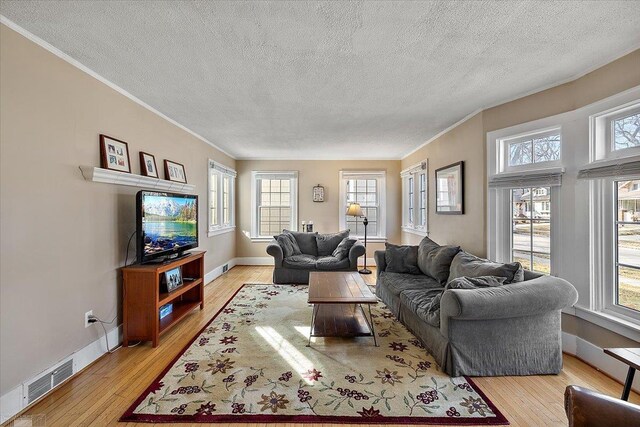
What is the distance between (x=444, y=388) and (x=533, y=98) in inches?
111

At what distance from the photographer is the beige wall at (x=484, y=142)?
85.1 inches

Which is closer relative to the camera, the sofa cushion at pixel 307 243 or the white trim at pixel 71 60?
the white trim at pixel 71 60

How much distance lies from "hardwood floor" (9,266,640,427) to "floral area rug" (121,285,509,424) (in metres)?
0.11

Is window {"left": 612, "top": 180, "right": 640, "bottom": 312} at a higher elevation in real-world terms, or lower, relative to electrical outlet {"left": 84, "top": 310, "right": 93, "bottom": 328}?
higher

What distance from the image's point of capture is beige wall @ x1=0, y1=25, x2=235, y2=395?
173cm

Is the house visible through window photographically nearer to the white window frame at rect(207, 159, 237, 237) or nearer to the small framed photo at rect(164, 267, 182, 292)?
the white window frame at rect(207, 159, 237, 237)

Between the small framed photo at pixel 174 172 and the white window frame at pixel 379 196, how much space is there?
3.42m

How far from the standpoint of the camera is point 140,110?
3.04 metres

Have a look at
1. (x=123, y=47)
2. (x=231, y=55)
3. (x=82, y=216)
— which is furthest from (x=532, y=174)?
(x=82, y=216)

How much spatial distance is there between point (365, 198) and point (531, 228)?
12.5 ft

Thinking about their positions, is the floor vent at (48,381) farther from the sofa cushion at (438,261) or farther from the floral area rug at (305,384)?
the sofa cushion at (438,261)

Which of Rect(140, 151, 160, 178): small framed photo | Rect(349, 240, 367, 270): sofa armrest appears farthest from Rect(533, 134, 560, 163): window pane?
Rect(140, 151, 160, 178): small framed photo

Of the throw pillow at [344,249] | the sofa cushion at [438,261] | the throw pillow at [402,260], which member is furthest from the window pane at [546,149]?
the throw pillow at [344,249]

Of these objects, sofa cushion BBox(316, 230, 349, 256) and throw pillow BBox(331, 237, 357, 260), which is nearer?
throw pillow BBox(331, 237, 357, 260)
